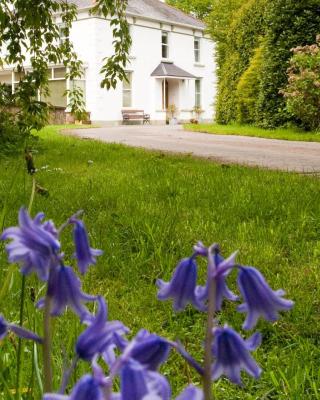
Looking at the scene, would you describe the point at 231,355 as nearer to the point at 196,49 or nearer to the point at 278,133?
the point at 278,133

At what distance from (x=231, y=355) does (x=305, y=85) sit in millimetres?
15689

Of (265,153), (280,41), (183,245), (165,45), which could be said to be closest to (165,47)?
(165,45)

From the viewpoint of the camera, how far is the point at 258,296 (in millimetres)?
710

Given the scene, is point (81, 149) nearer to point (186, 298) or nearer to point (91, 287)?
point (91, 287)

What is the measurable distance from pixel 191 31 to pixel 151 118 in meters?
8.67

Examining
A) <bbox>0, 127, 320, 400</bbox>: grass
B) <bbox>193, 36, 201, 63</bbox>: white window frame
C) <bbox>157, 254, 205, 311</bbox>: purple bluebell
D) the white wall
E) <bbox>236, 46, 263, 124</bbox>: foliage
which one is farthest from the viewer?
<bbox>193, 36, 201, 63</bbox>: white window frame

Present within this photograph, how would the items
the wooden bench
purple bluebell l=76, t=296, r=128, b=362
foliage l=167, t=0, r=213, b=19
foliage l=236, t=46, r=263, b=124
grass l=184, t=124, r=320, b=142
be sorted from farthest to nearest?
1. foliage l=167, t=0, r=213, b=19
2. the wooden bench
3. foliage l=236, t=46, r=263, b=124
4. grass l=184, t=124, r=320, b=142
5. purple bluebell l=76, t=296, r=128, b=362

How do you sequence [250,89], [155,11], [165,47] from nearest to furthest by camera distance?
[250,89] → [155,11] → [165,47]

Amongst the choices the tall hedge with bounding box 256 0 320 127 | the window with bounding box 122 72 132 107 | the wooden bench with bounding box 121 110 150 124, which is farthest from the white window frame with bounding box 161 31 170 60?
the tall hedge with bounding box 256 0 320 127

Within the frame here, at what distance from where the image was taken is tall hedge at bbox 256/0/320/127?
17438 mm

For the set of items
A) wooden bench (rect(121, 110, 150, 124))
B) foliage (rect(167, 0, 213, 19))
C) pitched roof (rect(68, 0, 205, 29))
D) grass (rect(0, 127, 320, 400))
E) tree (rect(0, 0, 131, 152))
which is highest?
foliage (rect(167, 0, 213, 19))

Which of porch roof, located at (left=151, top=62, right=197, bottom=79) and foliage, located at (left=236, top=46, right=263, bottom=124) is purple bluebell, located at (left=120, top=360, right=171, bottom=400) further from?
porch roof, located at (left=151, top=62, right=197, bottom=79)

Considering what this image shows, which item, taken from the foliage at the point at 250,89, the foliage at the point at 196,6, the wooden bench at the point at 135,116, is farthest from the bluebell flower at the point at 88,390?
the foliage at the point at 196,6

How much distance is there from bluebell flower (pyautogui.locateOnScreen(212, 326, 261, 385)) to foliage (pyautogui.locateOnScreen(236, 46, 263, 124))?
63.6 ft
